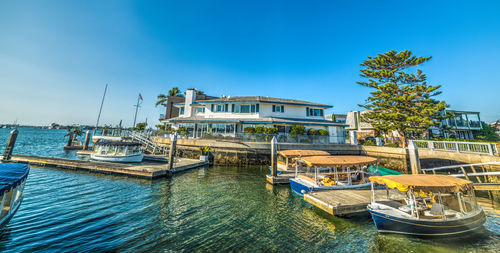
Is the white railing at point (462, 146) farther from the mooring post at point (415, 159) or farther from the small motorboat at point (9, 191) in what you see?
the small motorboat at point (9, 191)

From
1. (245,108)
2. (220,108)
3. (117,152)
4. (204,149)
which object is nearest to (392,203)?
(204,149)

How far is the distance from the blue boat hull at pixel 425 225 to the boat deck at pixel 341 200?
1.40m

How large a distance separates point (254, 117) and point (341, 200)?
65.8 ft

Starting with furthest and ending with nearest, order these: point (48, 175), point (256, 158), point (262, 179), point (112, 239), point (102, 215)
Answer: point (256, 158), point (262, 179), point (48, 175), point (102, 215), point (112, 239)

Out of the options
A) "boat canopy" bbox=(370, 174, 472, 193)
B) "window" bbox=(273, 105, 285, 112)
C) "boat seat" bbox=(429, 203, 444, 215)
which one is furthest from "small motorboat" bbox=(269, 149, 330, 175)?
"window" bbox=(273, 105, 285, 112)

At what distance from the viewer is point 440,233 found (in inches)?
255

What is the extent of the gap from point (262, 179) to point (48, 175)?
17.7 metres

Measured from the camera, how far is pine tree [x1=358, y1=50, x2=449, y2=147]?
2294 cm

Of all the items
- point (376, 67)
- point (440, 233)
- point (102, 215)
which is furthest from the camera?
point (376, 67)

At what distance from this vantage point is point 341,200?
8.79 meters

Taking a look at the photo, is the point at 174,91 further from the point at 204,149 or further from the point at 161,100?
the point at 204,149

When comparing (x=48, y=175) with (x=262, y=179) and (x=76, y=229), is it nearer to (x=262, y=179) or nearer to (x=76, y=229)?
(x=76, y=229)

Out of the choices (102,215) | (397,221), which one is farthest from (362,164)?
(102,215)

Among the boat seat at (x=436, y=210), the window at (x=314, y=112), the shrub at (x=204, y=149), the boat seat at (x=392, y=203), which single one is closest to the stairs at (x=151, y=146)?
the shrub at (x=204, y=149)
